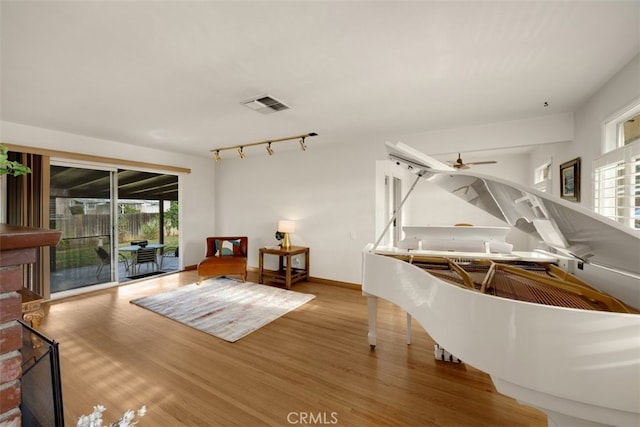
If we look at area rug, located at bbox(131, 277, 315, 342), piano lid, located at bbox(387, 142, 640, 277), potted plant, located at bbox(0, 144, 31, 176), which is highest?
potted plant, located at bbox(0, 144, 31, 176)

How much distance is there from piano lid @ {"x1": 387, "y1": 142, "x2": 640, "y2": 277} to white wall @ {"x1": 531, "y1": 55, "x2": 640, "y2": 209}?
1.38 m

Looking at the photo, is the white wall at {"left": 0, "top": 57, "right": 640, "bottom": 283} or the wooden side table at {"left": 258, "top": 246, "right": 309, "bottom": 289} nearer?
the white wall at {"left": 0, "top": 57, "right": 640, "bottom": 283}

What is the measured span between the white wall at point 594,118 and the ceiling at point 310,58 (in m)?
0.10

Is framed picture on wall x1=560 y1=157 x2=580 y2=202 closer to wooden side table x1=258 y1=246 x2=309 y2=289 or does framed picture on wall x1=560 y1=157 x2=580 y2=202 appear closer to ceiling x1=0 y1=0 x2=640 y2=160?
ceiling x1=0 y1=0 x2=640 y2=160

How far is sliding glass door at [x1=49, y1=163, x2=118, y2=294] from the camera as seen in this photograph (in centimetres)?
409

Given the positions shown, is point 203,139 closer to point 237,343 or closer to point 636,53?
point 237,343

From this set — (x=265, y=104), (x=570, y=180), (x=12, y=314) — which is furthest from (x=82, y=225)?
(x=570, y=180)

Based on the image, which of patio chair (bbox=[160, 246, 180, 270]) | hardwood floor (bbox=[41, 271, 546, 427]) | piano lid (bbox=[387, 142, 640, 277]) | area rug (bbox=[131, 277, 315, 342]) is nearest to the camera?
piano lid (bbox=[387, 142, 640, 277])

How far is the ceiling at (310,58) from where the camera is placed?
1.57 m

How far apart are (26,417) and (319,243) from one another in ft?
14.1

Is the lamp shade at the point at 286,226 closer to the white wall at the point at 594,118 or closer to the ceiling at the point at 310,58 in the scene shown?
the ceiling at the point at 310,58

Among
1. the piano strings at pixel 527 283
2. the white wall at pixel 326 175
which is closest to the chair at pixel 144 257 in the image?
the white wall at pixel 326 175

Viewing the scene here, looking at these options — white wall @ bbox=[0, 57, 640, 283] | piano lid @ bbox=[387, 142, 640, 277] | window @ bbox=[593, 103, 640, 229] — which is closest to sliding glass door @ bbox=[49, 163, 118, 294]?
white wall @ bbox=[0, 57, 640, 283]

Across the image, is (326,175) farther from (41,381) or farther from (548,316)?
(41,381)
